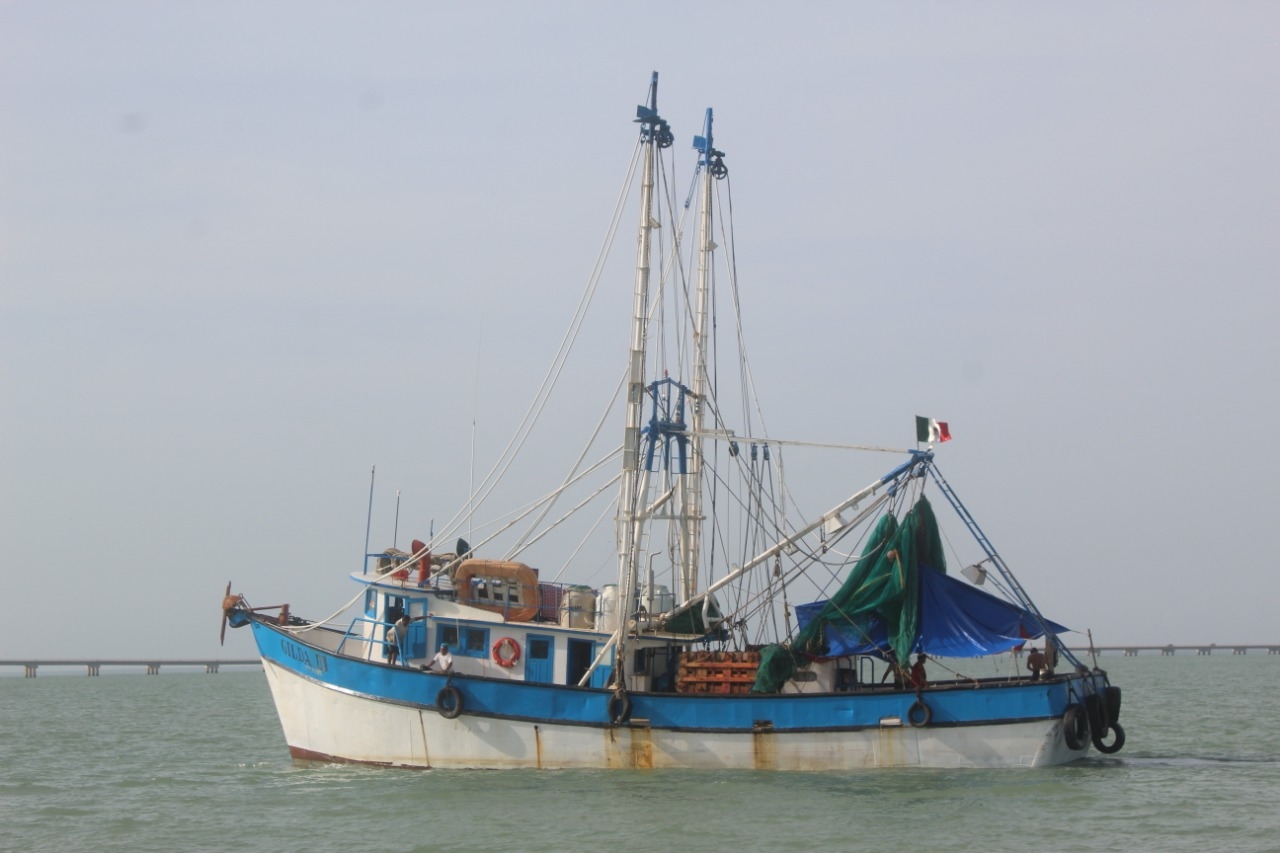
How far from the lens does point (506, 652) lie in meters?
26.4

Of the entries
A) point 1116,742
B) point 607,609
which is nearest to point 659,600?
point 607,609

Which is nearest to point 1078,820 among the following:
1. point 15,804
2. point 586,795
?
point 586,795

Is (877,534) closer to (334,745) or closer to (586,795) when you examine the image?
(586,795)

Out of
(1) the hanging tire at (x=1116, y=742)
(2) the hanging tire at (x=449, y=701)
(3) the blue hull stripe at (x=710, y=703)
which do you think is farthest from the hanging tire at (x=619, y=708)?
(1) the hanging tire at (x=1116, y=742)

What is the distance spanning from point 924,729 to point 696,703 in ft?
13.3

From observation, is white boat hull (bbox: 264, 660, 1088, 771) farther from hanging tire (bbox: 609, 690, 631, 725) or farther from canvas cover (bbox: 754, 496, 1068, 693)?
canvas cover (bbox: 754, 496, 1068, 693)

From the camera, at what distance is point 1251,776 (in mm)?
25750

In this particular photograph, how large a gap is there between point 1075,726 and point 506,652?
10495 millimetres

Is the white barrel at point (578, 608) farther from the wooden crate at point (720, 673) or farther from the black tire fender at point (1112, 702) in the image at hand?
the black tire fender at point (1112, 702)

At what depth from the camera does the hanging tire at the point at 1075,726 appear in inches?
957

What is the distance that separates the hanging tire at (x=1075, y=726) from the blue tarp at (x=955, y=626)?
147 centimetres

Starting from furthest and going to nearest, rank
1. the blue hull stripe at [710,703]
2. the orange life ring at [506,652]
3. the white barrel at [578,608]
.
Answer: the white barrel at [578,608] → the orange life ring at [506,652] → the blue hull stripe at [710,703]

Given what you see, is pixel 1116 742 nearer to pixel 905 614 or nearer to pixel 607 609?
pixel 905 614

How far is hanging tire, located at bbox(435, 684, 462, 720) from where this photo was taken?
83.0ft
